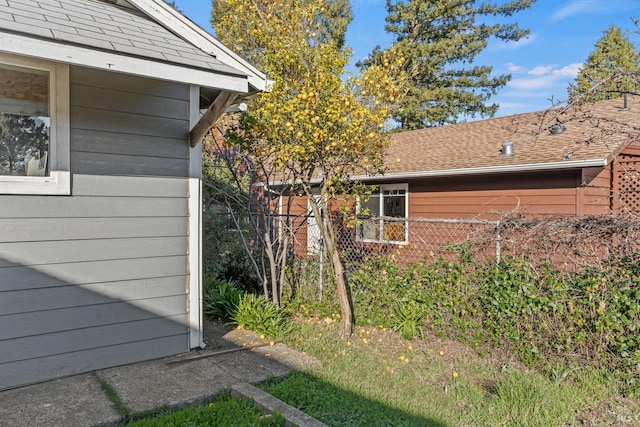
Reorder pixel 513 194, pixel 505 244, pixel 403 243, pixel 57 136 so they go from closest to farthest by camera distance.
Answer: pixel 57 136, pixel 505 244, pixel 403 243, pixel 513 194

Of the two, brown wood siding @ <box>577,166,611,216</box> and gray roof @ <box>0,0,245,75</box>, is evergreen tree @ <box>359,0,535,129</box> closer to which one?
brown wood siding @ <box>577,166,611,216</box>

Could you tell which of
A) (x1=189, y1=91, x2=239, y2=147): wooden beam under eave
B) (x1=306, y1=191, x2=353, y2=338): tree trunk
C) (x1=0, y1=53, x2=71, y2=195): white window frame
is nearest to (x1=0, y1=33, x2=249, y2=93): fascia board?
(x1=189, y1=91, x2=239, y2=147): wooden beam under eave

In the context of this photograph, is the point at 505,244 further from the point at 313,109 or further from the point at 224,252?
the point at 224,252

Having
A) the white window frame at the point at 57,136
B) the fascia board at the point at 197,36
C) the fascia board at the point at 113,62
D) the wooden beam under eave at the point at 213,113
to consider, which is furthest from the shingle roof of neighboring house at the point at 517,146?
the white window frame at the point at 57,136

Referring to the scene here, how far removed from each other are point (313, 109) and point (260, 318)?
2.35m

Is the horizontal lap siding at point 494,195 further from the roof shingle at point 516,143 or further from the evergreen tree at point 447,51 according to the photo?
the evergreen tree at point 447,51

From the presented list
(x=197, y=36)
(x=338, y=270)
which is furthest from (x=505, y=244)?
(x=197, y=36)

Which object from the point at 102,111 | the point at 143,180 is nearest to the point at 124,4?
the point at 102,111

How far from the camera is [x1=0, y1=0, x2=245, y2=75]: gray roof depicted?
2.94 m

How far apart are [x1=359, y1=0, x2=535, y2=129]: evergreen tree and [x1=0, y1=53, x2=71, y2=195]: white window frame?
56.6 feet

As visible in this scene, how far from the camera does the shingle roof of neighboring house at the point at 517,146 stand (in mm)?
7059

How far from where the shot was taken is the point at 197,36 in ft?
13.4

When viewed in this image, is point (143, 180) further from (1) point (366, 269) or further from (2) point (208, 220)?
(2) point (208, 220)

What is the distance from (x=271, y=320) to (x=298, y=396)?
1750 mm
